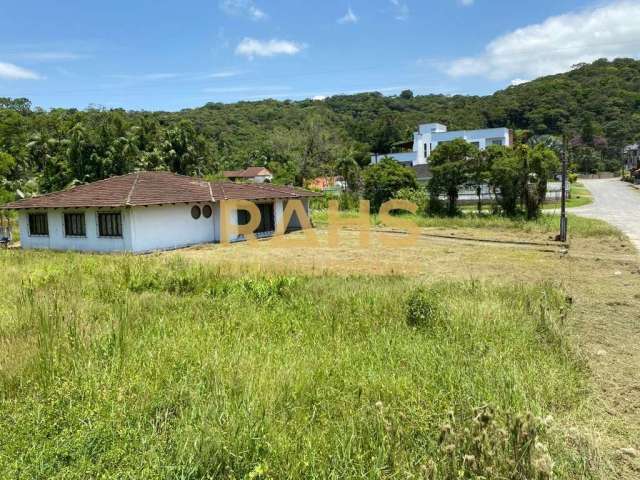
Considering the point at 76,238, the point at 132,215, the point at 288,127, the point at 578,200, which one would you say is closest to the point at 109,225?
the point at 132,215

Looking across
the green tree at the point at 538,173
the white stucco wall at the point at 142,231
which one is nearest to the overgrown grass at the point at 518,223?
the green tree at the point at 538,173

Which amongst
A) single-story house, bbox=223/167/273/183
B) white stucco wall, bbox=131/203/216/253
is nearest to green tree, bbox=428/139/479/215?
white stucco wall, bbox=131/203/216/253

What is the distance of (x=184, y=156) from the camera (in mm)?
53094

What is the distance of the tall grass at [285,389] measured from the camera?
3.51 m

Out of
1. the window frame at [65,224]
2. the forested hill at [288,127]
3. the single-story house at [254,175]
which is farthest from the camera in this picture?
the single-story house at [254,175]

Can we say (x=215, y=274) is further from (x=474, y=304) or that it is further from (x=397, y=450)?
(x=397, y=450)

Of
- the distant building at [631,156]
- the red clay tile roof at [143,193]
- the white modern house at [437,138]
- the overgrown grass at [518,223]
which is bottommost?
the overgrown grass at [518,223]

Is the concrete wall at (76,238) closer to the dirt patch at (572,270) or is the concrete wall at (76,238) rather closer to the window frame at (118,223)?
the window frame at (118,223)

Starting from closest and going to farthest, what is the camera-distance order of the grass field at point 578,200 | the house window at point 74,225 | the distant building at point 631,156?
the house window at point 74,225
the grass field at point 578,200
the distant building at point 631,156

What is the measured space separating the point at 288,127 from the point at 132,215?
51.8m

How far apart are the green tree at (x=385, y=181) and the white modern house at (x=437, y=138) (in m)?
27.0

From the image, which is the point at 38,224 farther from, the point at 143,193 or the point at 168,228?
the point at 168,228

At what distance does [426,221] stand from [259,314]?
22.8 m

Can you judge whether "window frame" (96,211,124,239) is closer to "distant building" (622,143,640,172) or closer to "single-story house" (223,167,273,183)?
"single-story house" (223,167,273,183)
